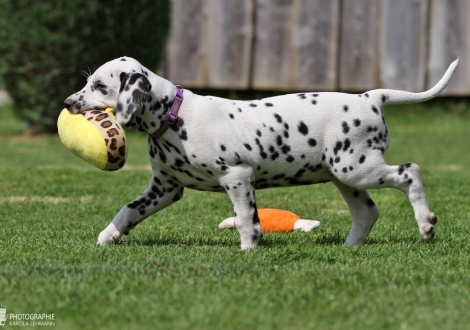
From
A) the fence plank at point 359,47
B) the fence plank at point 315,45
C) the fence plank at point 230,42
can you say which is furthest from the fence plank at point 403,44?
the fence plank at point 230,42

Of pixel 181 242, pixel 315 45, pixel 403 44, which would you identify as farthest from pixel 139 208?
pixel 403 44

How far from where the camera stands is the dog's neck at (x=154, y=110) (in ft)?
18.5

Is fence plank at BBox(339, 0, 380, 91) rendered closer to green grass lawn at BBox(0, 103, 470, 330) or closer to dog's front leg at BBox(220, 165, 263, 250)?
green grass lawn at BBox(0, 103, 470, 330)

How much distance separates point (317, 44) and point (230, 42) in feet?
4.80

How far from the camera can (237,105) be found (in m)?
5.87

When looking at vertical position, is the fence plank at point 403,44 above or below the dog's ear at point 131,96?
below

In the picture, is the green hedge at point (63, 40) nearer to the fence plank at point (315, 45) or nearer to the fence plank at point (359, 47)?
the fence plank at point (315, 45)

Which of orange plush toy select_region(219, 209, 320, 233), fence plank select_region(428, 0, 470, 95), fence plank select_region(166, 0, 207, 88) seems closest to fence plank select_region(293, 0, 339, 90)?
fence plank select_region(166, 0, 207, 88)

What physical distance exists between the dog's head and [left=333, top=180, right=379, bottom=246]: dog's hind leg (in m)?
1.49

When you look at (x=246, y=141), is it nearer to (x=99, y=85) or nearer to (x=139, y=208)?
(x=139, y=208)

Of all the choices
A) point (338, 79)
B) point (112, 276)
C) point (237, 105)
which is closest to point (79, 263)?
point (112, 276)

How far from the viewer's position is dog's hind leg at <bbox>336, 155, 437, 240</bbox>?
19.0ft

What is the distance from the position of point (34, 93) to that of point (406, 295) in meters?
9.63

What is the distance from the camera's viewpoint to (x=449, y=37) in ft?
48.5
